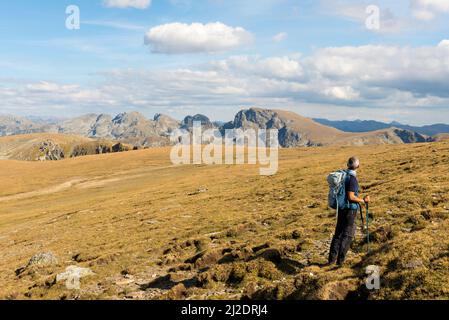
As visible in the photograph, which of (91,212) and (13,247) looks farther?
(91,212)

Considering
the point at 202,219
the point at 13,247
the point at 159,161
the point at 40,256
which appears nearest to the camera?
the point at 40,256

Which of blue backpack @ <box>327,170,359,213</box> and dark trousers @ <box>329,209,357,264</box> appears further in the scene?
dark trousers @ <box>329,209,357,264</box>

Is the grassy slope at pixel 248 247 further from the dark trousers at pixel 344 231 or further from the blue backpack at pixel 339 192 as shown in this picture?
the blue backpack at pixel 339 192

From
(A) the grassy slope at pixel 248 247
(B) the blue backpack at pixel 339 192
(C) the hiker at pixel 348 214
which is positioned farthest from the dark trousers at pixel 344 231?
(A) the grassy slope at pixel 248 247

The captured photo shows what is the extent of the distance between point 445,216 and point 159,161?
141776 mm

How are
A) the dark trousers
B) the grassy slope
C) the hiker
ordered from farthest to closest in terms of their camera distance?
the dark trousers < the hiker < the grassy slope

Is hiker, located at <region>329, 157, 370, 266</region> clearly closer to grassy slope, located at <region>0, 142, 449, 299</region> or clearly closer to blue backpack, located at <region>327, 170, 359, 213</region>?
blue backpack, located at <region>327, 170, 359, 213</region>

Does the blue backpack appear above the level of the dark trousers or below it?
above

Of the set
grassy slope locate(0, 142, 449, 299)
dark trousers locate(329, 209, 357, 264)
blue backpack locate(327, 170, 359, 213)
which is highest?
blue backpack locate(327, 170, 359, 213)

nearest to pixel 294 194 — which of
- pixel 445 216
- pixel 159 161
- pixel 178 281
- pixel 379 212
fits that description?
pixel 379 212

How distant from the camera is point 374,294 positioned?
39.3 feet

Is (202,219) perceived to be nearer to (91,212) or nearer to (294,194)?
(294,194)

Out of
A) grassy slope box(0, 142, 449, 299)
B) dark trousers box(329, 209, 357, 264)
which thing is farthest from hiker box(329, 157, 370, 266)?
grassy slope box(0, 142, 449, 299)

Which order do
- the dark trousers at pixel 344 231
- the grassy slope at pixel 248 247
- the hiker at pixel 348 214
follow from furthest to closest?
the dark trousers at pixel 344 231 < the hiker at pixel 348 214 < the grassy slope at pixel 248 247
